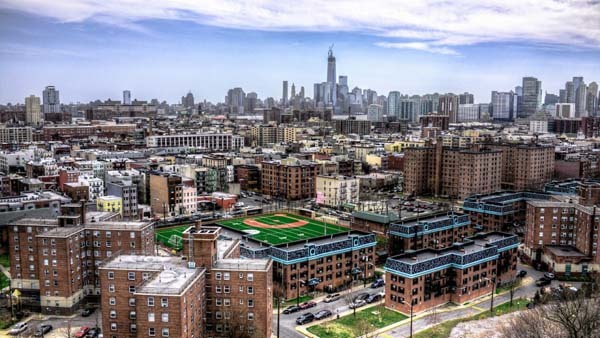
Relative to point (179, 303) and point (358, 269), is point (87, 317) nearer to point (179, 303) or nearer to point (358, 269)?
point (179, 303)

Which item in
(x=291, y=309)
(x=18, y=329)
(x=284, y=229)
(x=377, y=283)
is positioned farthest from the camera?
(x=284, y=229)

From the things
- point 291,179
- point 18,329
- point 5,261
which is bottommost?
point 18,329

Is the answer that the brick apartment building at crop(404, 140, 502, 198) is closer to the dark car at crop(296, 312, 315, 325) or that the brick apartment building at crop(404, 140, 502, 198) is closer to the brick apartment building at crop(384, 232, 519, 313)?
the brick apartment building at crop(384, 232, 519, 313)

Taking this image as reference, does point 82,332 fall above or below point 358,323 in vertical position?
above

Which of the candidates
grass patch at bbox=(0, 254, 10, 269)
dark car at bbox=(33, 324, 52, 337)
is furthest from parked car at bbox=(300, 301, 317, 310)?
grass patch at bbox=(0, 254, 10, 269)

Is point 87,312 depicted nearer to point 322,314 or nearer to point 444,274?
point 322,314

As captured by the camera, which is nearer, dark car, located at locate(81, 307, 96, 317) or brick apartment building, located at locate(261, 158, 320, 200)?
dark car, located at locate(81, 307, 96, 317)

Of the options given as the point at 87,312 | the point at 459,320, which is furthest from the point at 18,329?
the point at 459,320
